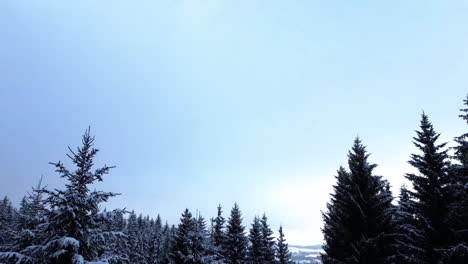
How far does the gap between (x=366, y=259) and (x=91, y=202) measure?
13120 millimetres

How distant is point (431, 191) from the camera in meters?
19.3

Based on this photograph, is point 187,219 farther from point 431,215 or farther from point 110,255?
point 431,215

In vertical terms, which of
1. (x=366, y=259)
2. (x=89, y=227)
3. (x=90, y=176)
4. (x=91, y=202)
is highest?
(x=90, y=176)

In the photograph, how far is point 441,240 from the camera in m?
18.5

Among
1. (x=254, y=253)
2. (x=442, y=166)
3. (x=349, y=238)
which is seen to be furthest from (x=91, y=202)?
(x=254, y=253)

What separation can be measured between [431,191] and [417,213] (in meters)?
1.43

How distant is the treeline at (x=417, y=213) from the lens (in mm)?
17594

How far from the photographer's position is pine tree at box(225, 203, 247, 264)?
40.4m

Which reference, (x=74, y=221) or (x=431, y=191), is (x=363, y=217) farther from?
(x=74, y=221)

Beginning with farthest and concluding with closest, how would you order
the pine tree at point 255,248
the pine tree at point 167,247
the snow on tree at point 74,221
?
the pine tree at point 255,248, the pine tree at point 167,247, the snow on tree at point 74,221

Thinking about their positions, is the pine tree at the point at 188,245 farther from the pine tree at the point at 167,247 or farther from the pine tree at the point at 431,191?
the pine tree at the point at 431,191

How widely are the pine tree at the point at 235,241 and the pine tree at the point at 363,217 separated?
22.1 meters

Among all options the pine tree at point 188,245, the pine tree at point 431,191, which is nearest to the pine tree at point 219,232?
the pine tree at point 188,245

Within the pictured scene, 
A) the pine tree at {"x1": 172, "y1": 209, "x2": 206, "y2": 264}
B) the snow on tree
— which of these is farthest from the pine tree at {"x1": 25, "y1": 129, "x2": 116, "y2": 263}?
the pine tree at {"x1": 172, "y1": 209, "x2": 206, "y2": 264}
